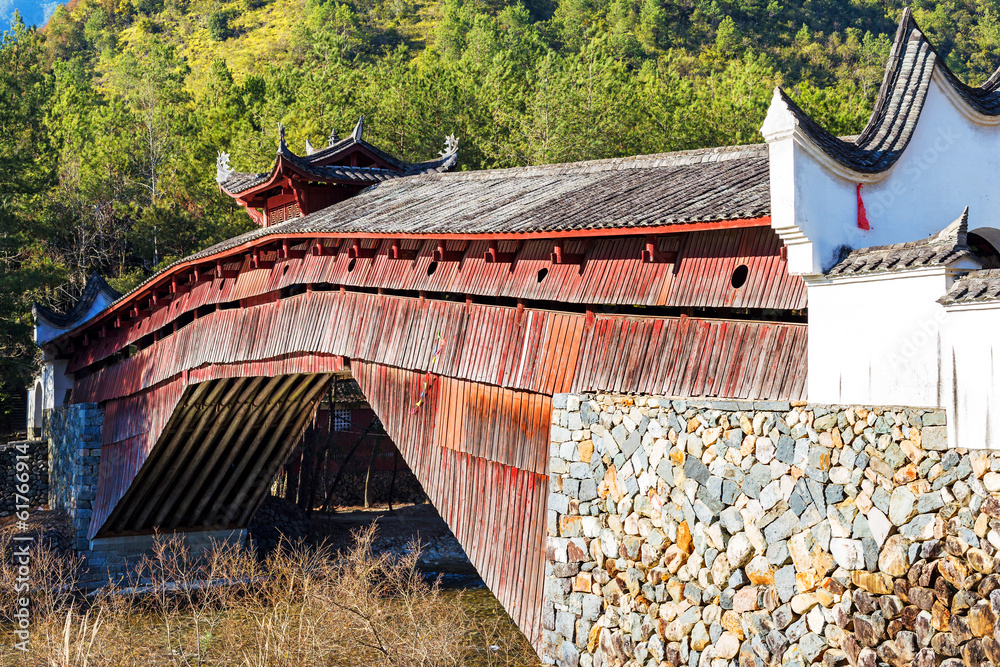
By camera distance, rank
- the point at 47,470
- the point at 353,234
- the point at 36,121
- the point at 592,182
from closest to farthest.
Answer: the point at 592,182, the point at 353,234, the point at 47,470, the point at 36,121

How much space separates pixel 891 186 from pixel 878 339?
181cm

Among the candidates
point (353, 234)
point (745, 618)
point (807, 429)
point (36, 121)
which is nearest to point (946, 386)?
point (807, 429)

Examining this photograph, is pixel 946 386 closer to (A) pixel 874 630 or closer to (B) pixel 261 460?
(A) pixel 874 630

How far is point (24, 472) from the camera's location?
2373cm

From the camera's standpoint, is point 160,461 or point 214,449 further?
point 214,449

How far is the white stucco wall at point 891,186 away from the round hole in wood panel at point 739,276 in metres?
1.01

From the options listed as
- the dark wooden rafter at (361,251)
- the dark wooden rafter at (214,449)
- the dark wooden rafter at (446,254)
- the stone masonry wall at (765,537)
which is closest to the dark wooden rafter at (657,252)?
the stone masonry wall at (765,537)

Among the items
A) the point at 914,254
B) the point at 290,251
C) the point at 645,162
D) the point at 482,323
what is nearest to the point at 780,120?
the point at 914,254

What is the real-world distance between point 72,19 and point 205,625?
7372 centimetres

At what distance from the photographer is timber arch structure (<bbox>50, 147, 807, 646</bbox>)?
9359mm

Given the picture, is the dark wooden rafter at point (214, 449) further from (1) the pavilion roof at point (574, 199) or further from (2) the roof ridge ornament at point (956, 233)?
(2) the roof ridge ornament at point (956, 233)

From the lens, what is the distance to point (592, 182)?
12.8 m

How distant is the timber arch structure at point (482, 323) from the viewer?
9359 mm

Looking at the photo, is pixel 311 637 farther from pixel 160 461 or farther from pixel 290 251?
pixel 160 461
